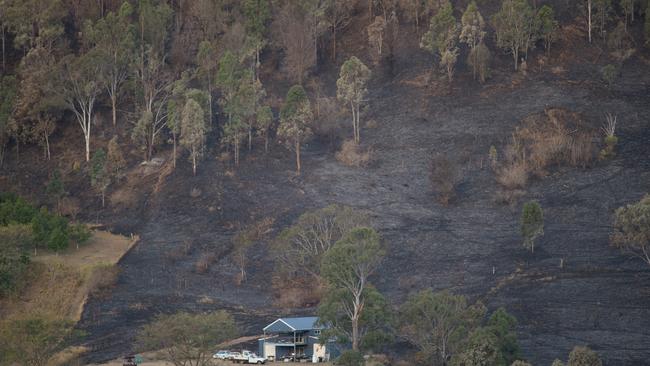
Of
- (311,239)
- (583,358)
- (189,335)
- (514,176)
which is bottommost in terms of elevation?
(583,358)

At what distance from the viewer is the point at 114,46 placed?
113438 millimetres

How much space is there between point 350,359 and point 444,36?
2031 inches

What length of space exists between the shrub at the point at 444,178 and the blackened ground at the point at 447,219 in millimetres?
846

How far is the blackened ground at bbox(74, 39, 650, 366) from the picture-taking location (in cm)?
8094

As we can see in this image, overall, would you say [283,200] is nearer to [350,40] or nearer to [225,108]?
[225,108]

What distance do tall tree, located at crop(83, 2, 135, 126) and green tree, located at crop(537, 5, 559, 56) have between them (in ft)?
133

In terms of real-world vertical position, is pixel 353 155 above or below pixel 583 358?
above

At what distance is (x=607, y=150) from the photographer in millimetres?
100688

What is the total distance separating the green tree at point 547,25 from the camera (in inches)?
4505

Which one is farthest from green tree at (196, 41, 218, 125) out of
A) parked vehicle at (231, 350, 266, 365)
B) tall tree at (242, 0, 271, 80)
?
parked vehicle at (231, 350, 266, 365)

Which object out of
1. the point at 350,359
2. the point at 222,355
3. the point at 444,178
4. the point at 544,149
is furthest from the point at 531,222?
the point at 222,355

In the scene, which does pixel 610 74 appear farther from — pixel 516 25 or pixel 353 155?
pixel 353 155

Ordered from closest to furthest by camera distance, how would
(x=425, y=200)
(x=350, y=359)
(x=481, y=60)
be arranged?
(x=350, y=359)
(x=425, y=200)
(x=481, y=60)

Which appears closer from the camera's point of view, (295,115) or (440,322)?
(440,322)
